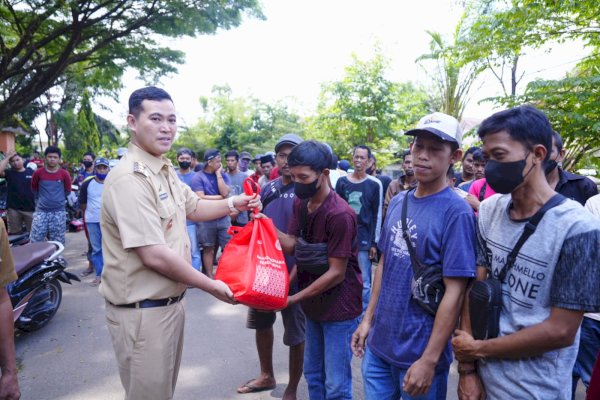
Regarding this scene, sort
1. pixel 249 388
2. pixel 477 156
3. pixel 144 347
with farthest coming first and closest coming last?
pixel 477 156 < pixel 249 388 < pixel 144 347

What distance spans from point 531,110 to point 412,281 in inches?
34.2

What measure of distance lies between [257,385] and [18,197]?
246 inches

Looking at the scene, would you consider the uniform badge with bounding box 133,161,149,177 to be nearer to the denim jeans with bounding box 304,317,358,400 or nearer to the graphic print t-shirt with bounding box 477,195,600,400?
the denim jeans with bounding box 304,317,358,400

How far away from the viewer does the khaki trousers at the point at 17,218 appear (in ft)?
24.0

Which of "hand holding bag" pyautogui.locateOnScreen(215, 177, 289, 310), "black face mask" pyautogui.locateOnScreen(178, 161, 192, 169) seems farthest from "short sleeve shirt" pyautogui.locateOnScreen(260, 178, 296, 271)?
"black face mask" pyautogui.locateOnScreen(178, 161, 192, 169)

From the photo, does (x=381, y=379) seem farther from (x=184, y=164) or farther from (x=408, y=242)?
(x=184, y=164)

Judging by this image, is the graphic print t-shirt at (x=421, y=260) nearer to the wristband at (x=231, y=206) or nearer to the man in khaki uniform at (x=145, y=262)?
the man in khaki uniform at (x=145, y=262)

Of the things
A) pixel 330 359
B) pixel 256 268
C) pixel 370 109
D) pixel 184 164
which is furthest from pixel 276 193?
pixel 370 109

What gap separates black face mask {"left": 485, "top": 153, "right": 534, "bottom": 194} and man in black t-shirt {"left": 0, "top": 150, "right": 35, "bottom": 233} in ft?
25.7

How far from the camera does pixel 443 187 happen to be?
1938 mm

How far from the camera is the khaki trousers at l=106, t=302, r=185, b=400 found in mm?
2018

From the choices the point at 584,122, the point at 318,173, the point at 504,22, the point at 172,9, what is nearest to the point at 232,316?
the point at 318,173

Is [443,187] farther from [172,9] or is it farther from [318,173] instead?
[172,9]

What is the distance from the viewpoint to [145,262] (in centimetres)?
198
